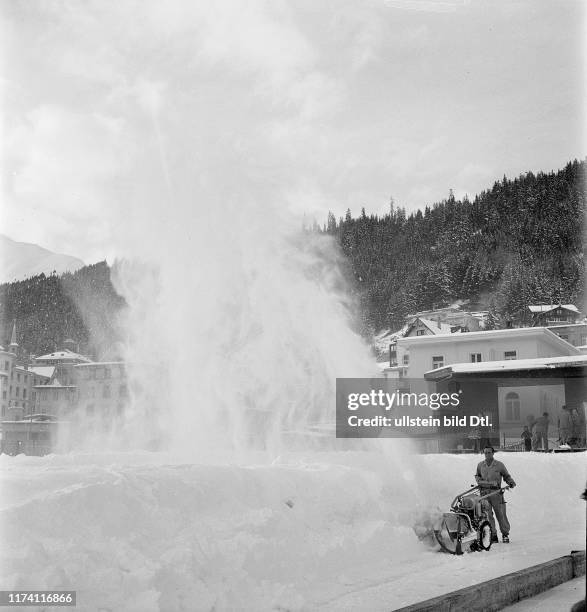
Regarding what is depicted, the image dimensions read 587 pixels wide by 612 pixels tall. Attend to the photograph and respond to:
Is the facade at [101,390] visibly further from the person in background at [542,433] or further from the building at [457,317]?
the person in background at [542,433]

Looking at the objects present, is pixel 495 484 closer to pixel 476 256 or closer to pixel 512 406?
pixel 512 406

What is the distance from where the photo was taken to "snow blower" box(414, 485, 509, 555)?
7867mm

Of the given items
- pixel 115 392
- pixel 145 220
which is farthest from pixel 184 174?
pixel 115 392

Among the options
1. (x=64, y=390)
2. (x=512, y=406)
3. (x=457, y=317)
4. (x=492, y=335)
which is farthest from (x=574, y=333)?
(x=64, y=390)

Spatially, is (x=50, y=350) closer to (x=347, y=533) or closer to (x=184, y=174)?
(x=184, y=174)

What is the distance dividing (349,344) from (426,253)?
9206 centimetres

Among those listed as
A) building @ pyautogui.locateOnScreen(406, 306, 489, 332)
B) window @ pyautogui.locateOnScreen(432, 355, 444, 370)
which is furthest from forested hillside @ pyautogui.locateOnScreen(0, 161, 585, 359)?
window @ pyautogui.locateOnScreen(432, 355, 444, 370)

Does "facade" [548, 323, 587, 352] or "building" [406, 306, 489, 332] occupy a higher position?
"building" [406, 306, 489, 332]

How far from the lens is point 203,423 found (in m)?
16.6

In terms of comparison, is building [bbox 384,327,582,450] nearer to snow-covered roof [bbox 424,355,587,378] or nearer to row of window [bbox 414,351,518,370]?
row of window [bbox 414,351,518,370]

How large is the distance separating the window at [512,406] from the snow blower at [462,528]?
61.1 feet

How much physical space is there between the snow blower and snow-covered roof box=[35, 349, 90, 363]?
7160 centimetres

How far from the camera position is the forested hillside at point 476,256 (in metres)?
81.1

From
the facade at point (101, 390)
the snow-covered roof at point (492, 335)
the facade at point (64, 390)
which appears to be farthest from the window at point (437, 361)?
the facade at point (101, 390)
